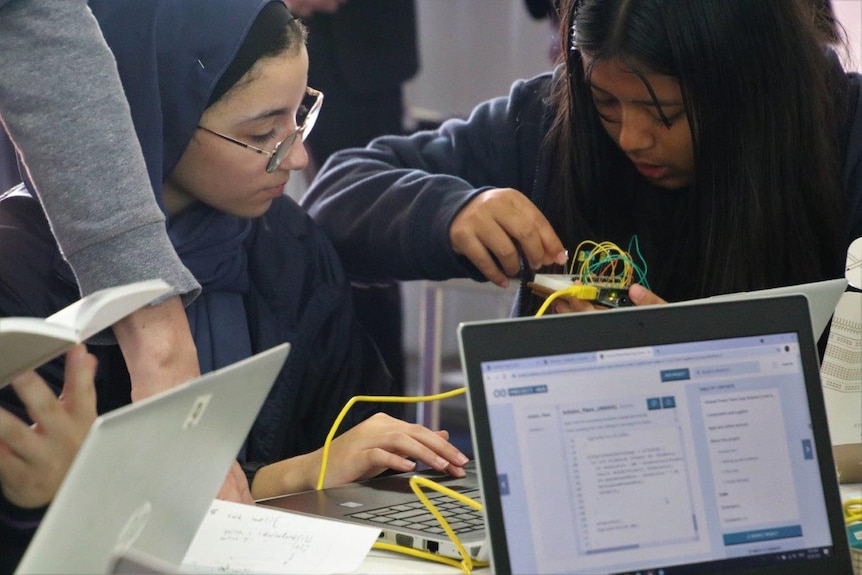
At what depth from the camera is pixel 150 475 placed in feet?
2.08

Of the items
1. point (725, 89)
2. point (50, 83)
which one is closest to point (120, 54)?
point (50, 83)

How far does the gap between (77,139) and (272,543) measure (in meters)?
0.40

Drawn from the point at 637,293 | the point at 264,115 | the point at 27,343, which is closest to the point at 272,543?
the point at 27,343

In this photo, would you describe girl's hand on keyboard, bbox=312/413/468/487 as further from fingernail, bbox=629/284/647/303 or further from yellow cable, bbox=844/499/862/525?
yellow cable, bbox=844/499/862/525

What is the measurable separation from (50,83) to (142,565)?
1.78ft

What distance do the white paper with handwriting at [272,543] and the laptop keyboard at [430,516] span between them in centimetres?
8

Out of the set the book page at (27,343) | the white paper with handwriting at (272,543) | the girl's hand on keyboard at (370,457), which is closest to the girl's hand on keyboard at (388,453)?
the girl's hand on keyboard at (370,457)

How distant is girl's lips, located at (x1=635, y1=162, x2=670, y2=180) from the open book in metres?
0.94

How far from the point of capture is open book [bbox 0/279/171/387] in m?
0.62

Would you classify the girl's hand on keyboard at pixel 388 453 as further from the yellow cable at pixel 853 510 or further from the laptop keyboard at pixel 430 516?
the yellow cable at pixel 853 510

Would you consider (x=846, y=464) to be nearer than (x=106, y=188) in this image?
No

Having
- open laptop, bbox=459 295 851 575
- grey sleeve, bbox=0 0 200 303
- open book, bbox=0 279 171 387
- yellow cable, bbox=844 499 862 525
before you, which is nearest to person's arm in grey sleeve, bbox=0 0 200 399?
grey sleeve, bbox=0 0 200 303

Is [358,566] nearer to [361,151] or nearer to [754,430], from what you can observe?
[754,430]

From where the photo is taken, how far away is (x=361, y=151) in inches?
69.9
